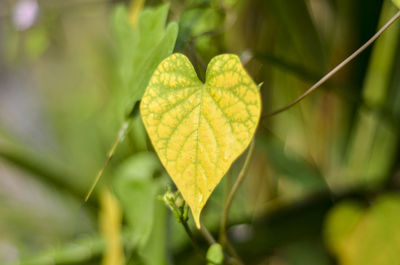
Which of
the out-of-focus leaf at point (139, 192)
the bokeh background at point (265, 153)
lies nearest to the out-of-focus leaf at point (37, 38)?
the bokeh background at point (265, 153)

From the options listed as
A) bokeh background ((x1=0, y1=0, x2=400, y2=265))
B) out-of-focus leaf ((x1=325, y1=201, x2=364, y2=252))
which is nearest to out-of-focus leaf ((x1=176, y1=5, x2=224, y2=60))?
bokeh background ((x1=0, y1=0, x2=400, y2=265))

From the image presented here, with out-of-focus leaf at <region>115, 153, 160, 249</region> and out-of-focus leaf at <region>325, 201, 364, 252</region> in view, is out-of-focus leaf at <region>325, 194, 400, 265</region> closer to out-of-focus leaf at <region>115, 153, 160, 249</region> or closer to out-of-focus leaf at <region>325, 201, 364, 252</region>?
out-of-focus leaf at <region>325, 201, 364, 252</region>

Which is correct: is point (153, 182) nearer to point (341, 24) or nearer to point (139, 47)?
point (139, 47)

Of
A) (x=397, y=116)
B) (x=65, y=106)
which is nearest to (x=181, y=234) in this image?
(x=397, y=116)

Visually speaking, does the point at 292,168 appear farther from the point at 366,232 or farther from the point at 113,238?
the point at 113,238

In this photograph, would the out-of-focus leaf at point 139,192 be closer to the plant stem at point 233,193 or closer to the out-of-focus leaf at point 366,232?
the plant stem at point 233,193
